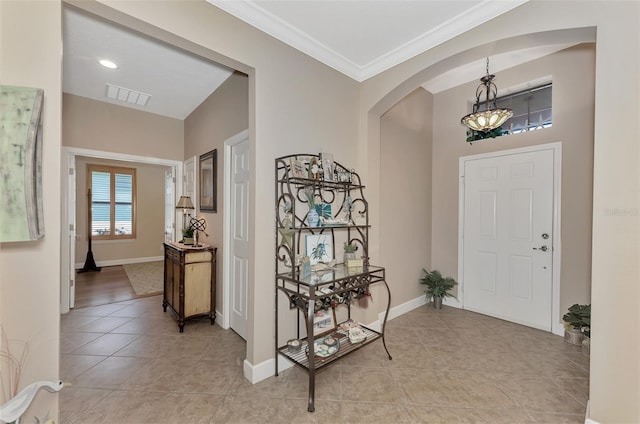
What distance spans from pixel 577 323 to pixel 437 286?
1436mm

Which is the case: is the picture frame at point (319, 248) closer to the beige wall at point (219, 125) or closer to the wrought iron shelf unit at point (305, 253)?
the wrought iron shelf unit at point (305, 253)

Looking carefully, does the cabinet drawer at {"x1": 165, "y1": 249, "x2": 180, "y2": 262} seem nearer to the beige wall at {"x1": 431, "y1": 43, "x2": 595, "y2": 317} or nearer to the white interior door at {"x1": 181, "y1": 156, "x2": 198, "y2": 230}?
the white interior door at {"x1": 181, "y1": 156, "x2": 198, "y2": 230}

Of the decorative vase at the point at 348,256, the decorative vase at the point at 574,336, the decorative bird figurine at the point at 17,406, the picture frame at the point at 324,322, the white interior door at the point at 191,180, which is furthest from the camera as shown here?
the white interior door at the point at 191,180

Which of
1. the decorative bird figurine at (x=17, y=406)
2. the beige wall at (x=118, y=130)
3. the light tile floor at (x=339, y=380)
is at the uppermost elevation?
the beige wall at (x=118, y=130)

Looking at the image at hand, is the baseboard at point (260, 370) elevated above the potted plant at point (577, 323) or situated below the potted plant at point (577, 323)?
below

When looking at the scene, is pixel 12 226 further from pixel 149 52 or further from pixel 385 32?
pixel 385 32

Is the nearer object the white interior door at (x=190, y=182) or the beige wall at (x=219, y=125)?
the beige wall at (x=219, y=125)

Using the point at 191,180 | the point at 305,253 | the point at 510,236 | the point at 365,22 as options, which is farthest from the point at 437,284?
the point at 191,180

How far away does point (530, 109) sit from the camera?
331 cm

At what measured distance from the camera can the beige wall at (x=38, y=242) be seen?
129 centimetres

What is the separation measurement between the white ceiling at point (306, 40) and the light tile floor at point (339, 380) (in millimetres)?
2582

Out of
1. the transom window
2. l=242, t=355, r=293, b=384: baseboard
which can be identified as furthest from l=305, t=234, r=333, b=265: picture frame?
the transom window

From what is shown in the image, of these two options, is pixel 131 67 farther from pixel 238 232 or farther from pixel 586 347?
pixel 586 347

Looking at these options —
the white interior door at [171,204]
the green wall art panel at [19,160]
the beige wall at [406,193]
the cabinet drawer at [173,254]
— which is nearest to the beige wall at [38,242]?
the green wall art panel at [19,160]
